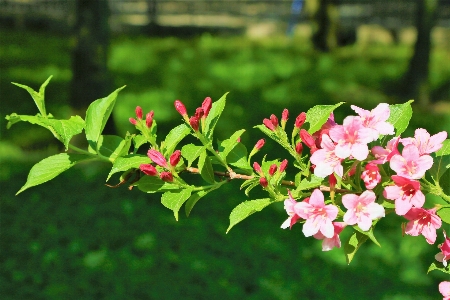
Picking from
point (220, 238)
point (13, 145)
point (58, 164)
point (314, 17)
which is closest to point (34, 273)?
point (220, 238)

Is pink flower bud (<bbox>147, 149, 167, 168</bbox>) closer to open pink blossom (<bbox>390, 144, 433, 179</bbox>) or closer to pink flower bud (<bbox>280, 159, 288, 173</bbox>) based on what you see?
pink flower bud (<bbox>280, 159, 288, 173</bbox>)

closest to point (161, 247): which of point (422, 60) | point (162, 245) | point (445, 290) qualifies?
point (162, 245)

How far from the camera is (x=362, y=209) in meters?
1.46

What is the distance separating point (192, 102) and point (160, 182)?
9478mm

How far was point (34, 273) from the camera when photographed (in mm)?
5859

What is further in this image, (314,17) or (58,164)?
(314,17)

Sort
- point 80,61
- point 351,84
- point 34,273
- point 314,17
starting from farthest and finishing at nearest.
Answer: point 314,17 < point 351,84 < point 80,61 < point 34,273

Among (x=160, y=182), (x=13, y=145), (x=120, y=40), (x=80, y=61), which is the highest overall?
(x=160, y=182)

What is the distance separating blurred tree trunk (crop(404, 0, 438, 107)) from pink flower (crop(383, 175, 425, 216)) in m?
10.4

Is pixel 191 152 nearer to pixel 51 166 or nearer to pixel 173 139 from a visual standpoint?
pixel 173 139

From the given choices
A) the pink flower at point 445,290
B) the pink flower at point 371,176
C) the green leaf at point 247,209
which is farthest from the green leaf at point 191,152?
the pink flower at point 445,290

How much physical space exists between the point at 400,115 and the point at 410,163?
250mm

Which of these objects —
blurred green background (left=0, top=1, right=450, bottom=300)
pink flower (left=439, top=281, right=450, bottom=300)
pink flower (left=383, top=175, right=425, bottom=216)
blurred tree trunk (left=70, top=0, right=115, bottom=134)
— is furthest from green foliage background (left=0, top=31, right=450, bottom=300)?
pink flower (left=383, top=175, right=425, bottom=216)

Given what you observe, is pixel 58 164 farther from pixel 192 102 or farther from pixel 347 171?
pixel 192 102
